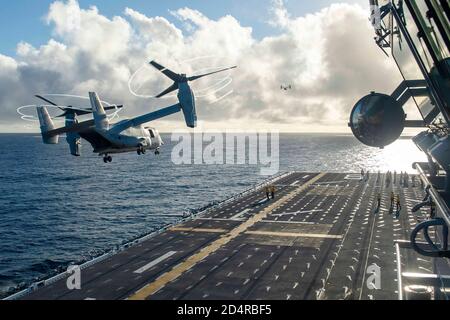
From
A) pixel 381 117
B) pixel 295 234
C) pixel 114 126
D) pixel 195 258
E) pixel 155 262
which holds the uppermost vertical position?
pixel 114 126

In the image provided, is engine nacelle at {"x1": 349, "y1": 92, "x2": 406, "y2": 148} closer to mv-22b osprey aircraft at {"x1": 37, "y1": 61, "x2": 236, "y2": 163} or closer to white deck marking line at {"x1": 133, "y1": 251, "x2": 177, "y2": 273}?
mv-22b osprey aircraft at {"x1": 37, "y1": 61, "x2": 236, "y2": 163}

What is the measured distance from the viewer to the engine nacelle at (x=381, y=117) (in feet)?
28.7

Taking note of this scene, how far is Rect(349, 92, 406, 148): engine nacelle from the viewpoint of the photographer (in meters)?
8.76

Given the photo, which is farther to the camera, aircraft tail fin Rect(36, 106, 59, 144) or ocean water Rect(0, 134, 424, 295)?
ocean water Rect(0, 134, 424, 295)

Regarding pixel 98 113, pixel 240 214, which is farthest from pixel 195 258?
pixel 240 214

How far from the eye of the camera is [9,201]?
97938 millimetres

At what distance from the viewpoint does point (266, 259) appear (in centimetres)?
3862

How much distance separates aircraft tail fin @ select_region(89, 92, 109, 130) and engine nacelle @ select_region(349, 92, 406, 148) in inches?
1368

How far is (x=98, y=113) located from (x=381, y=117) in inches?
1435

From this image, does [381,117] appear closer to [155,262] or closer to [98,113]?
[155,262]

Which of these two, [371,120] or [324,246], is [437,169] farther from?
[324,246]

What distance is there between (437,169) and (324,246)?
31992mm

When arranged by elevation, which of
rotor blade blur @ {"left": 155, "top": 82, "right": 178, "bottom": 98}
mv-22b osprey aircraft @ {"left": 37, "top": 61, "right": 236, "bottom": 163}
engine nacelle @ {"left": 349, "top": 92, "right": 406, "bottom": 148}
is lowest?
engine nacelle @ {"left": 349, "top": 92, "right": 406, "bottom": 148}

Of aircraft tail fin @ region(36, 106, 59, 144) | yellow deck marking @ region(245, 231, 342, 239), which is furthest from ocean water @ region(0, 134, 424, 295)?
yellow deck marking @ region(245, 231, 342, 239)
